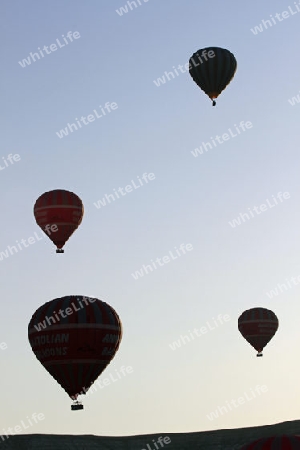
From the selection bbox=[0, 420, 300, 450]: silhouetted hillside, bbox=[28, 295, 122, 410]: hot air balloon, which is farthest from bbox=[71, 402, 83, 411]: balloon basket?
bbox=[0, 420, 300, 450]: silhouetted hillside

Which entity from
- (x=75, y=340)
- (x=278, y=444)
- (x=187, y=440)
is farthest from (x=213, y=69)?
(x=187, y=440)

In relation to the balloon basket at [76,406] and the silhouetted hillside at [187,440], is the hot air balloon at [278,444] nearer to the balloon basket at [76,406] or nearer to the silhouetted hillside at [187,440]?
the balloon basket at [76,406]

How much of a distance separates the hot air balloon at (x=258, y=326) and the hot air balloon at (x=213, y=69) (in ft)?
73.1

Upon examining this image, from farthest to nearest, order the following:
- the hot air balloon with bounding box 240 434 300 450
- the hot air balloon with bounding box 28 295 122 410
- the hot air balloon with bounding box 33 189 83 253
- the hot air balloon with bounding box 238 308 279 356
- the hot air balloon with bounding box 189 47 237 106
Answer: the hot air balloon with bounding box 238 308 279 356 → the hot air balloon with bounding box 189 47 237 106 → the hot air balloon with bounding box 33 189 83 253 → the hot air balloon with bounding box 28 295 122 410 → the hot air balloon with bounding box 240 434 300 450

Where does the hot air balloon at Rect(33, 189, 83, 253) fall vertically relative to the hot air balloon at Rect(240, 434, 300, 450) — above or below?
above

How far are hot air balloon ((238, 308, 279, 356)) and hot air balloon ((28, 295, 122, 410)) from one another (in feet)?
93.3

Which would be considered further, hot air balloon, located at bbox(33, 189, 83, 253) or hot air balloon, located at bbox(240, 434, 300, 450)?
hot air balloon, located at bbox(33, 189, 83, 253)

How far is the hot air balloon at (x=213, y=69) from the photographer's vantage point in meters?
83.4

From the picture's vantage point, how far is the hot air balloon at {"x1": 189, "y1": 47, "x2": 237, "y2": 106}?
274 feet

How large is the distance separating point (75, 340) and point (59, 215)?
15554 mm

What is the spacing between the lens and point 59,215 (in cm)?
8162

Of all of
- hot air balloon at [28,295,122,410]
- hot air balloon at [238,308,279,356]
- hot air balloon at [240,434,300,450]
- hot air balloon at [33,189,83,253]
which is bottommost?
hot air balloon at [240,434,300,450]

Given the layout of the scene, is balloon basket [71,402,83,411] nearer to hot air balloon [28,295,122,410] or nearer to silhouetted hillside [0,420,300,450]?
hot air balloon [28,295,122,410]

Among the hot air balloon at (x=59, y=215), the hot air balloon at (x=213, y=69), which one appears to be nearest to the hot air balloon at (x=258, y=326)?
the hot air balloon at (x=59, y=215)
